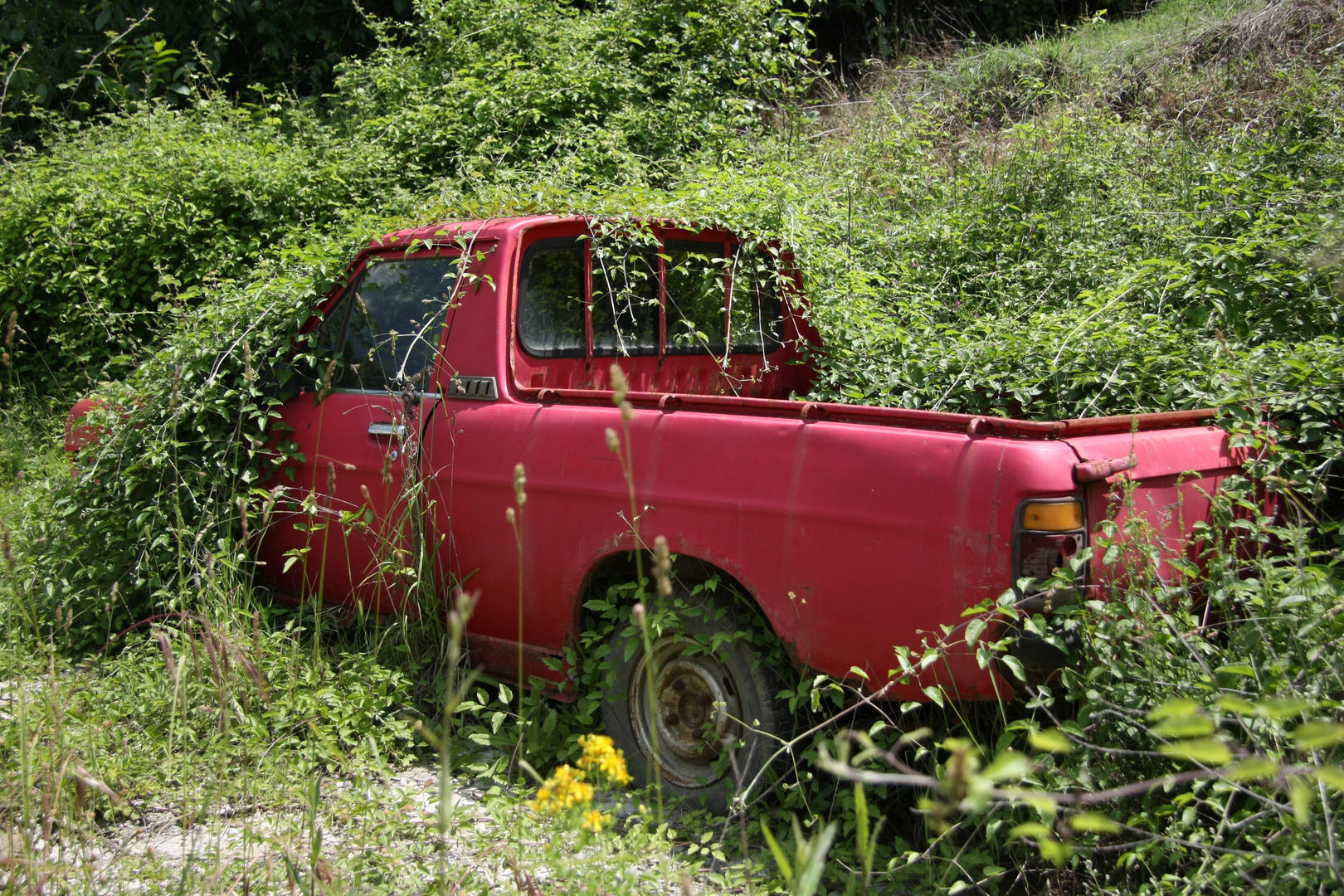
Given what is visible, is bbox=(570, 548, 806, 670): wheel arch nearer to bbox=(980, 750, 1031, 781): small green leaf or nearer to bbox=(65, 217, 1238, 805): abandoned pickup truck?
bbox=(65, 217, 1238, 805): abandoned pickup truck

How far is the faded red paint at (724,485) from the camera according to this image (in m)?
2.60

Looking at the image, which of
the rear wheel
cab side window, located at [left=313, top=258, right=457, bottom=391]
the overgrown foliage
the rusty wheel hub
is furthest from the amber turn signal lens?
cab side window, located at [left=313, top=258, right=457, bottom=391]

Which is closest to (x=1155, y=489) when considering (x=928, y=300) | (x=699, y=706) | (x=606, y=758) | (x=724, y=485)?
(x=724, y=485)

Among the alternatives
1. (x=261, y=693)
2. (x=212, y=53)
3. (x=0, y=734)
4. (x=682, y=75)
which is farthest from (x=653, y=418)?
(x=212, y=53)

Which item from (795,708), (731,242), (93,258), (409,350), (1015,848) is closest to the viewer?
(1015,848)

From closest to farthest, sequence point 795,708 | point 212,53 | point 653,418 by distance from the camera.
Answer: point 795,708 < point 653,418 < point 212,53

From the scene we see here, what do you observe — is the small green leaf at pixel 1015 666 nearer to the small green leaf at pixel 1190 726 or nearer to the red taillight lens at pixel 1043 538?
the red taillight lens at pixel 1043 538

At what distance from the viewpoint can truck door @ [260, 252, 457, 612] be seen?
12.7 ft

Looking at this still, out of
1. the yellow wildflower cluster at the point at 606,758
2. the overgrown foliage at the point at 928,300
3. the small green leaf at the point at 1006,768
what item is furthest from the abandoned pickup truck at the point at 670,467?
the small green leaf at the point at 1006,768

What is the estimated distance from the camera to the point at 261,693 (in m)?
2.37

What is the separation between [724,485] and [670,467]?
0.70 feet

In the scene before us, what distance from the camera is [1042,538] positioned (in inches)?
99.0

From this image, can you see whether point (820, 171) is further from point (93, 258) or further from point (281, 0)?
point (281, 0)

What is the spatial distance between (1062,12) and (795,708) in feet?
36.3
